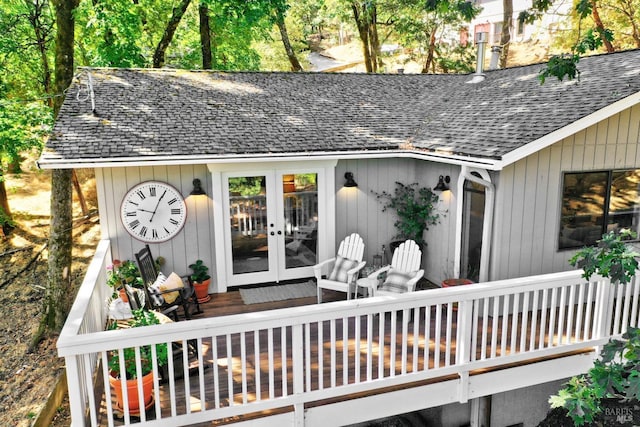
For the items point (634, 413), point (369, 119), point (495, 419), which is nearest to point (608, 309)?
point (634, 413)

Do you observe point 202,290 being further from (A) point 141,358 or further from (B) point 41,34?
(B) point 41,34

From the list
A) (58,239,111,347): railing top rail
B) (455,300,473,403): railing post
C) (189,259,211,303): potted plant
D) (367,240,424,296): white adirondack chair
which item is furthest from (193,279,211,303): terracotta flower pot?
(455,300,473,403): railing post

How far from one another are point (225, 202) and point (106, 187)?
172 cm

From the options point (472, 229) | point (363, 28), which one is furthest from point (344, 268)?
point (363, 28)

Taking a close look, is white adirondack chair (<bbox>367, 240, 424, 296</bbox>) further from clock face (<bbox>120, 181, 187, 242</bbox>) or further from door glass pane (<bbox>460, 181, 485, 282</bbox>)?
clock face (<bbox>120, 181, 187, 242</bbox>)

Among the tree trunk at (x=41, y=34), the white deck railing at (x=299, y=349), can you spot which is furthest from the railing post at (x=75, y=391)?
the tree trunk at (x=41, y=34)

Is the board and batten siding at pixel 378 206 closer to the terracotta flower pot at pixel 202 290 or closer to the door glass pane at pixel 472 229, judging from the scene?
the door glass pane at pixel 472 229

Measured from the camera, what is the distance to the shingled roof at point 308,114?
6391mm

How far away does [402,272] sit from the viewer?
6.84 metres

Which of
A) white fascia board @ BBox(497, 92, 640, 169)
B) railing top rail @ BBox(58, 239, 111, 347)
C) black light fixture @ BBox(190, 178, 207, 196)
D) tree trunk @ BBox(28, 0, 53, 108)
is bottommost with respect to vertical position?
railing top rail @ BBox(58, 239, 111, 347)

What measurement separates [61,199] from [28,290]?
267 inches

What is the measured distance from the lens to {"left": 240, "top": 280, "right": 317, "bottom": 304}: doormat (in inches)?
289

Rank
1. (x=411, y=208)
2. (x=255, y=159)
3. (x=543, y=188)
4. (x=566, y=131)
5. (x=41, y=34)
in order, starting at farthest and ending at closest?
(x=41, y=34)
(x=411, y=208)
(x=255, y=159)
(x=543, y=188)
(x=566, y=131)

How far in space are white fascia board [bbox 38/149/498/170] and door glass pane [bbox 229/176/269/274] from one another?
25.2 inches
